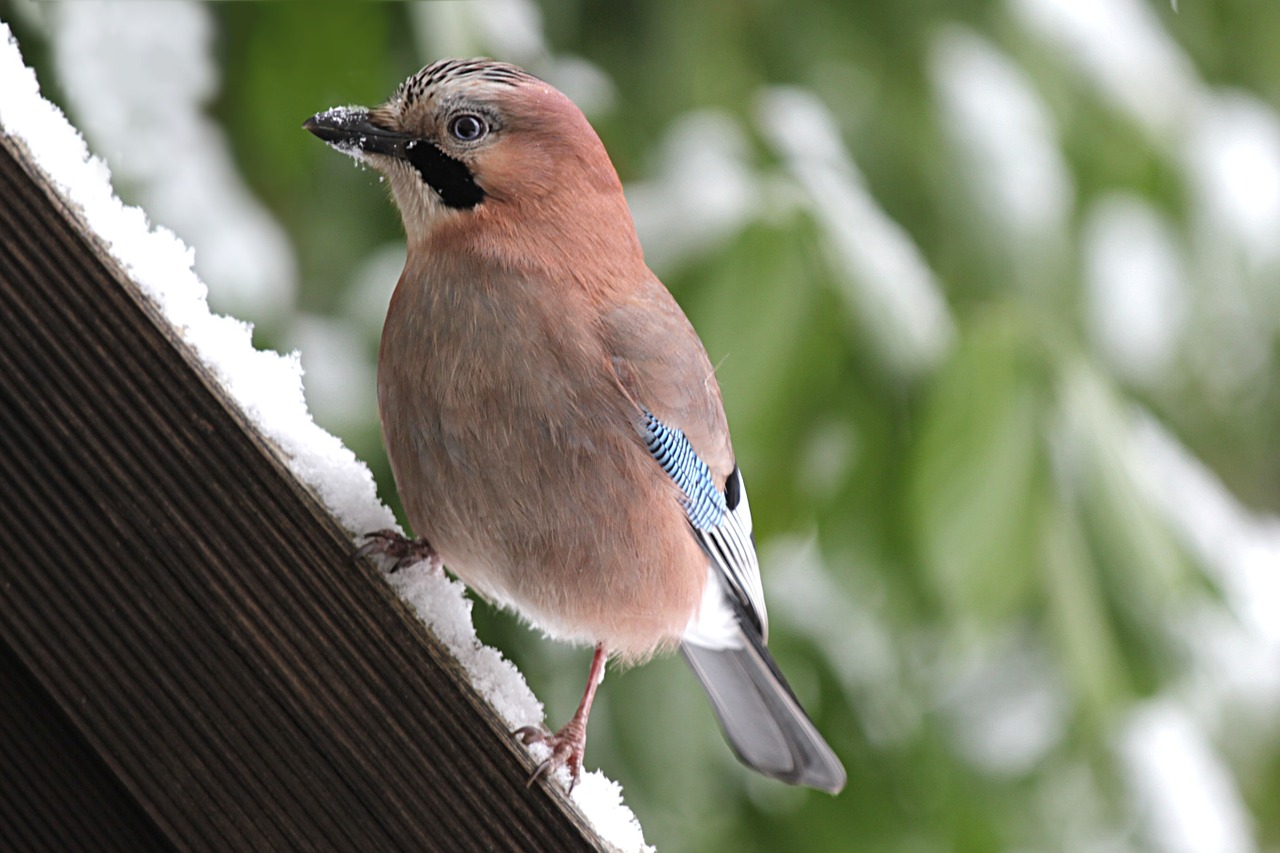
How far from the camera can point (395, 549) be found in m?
1.12

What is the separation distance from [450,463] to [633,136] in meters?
1.09

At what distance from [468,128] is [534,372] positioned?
0.26m

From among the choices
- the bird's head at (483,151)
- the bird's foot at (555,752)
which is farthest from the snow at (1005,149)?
the bird's foot at (555,752)

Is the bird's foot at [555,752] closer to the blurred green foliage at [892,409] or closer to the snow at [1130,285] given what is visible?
the blurred green foliage at [892,409]

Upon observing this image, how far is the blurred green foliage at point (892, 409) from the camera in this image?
164 cm

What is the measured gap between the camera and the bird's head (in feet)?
4.51

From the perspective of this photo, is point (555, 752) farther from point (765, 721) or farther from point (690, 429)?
point (765, 721)

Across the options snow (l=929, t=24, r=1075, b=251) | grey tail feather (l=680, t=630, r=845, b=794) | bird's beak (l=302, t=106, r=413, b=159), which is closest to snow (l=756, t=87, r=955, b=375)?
snow (l=929, t=24, r=1075, b=251)

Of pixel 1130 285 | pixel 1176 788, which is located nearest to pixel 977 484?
pixel 1176 788

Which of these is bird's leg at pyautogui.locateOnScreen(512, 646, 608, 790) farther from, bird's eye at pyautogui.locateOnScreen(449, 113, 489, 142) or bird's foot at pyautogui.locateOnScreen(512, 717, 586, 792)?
bird's eye at pyautogui.locateOnScreen(449, 113, 489, 142)

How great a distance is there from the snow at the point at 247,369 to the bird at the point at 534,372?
190 mm

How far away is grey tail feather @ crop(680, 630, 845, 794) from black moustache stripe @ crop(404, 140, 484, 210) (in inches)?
24.8

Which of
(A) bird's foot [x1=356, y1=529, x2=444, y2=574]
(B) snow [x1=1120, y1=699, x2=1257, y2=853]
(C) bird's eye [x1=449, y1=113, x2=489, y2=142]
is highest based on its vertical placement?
(B) snow [x1=1120, y1=699, x2=1257, y2=853]

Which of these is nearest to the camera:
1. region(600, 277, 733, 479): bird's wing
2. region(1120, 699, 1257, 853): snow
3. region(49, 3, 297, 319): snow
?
region(600, 277, 733, 479): bird's wing
